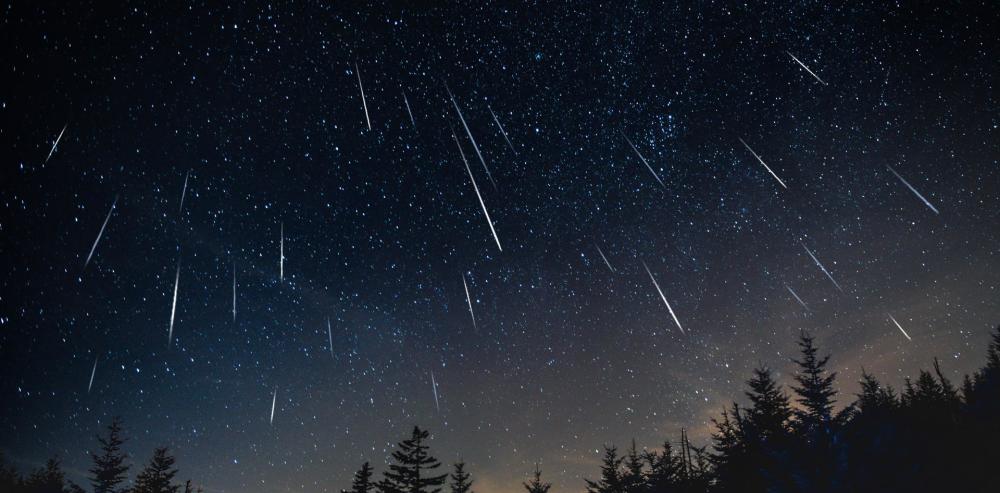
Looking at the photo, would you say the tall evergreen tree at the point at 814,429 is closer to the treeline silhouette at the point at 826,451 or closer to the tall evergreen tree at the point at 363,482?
the treeline silhouette at the point at 826,451

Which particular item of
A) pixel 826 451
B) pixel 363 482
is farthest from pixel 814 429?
pixel 363 482

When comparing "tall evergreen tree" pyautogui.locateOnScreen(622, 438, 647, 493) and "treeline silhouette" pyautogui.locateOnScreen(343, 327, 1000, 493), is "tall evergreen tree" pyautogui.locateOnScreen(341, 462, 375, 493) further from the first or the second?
"tall evergreen tree" pyautogui.locateOnScreen(622, 438, 647, 493)

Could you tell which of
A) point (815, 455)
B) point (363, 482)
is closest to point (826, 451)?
point (815, 455)

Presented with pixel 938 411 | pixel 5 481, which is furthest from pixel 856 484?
pixel 5 481

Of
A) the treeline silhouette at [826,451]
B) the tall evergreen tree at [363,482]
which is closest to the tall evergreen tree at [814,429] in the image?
the treeline silhouette at [826,451]

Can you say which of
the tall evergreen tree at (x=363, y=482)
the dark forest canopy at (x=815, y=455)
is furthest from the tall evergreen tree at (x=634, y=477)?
the tall evergreen tree at (x=363, y=482)

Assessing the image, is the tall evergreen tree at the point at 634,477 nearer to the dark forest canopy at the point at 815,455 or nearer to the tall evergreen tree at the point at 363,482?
the dark forest canopy at the point at 815,455

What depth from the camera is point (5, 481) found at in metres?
54.6

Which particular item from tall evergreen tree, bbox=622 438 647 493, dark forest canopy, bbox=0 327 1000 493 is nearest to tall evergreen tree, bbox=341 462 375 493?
dark forest canopy, bbox=0 327 1000 493

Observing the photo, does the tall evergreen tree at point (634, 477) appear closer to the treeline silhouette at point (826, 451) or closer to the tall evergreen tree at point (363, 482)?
the treeline silhouette at point (826, 451)

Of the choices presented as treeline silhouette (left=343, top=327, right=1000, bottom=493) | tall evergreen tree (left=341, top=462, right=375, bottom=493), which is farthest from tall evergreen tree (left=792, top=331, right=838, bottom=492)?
tall evergreen tree (left=341, top=462, right=375, bottom=493)

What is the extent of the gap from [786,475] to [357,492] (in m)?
20.6

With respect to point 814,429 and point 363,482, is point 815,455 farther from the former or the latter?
point 363,482

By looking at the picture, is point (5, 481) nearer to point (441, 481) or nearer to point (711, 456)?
point (441, 481)
